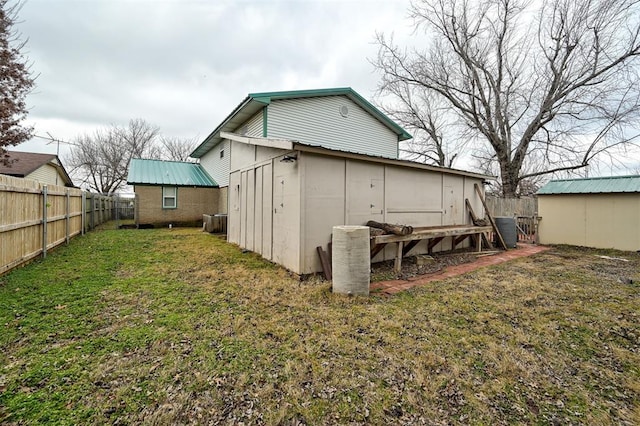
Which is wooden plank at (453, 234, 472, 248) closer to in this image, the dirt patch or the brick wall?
the dirt patch

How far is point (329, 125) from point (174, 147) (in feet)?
90.6

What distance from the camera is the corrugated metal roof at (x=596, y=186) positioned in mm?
7992

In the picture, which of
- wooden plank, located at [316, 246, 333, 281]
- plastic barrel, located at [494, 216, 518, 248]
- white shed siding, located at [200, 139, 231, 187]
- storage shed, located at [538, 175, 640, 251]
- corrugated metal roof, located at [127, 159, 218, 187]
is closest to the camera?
wooden plank, located at [316, 246, 333, 281]

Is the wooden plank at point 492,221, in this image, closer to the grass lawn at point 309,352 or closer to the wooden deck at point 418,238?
the wooden deck at point 418,238

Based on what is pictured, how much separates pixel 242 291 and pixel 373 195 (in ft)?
11.5

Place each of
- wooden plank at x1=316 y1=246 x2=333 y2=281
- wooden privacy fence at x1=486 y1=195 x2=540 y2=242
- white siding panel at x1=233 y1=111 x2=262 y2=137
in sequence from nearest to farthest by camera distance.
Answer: wooden plank at x1=316 y1=246 x2=333 y2=281 < white siding panel at x1=233 y1=111 x2=262 y2=137 < wooden privacy fence at x1=486 y1=195 x2=540 y2=242

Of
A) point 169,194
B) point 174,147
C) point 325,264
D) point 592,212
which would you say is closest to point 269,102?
point 325,264

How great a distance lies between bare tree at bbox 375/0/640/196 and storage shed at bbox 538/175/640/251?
5.40 metres

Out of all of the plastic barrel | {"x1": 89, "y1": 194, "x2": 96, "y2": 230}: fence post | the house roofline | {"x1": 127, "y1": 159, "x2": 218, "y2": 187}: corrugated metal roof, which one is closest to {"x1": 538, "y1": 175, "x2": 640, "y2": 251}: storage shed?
the plastic barrel

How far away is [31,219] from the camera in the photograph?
17.9 ft

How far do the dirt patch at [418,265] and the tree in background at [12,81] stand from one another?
41.4 ft

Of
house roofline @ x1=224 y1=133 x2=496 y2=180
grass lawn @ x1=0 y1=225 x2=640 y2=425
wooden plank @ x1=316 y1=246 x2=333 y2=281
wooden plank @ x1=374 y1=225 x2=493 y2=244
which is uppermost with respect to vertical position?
house roofline @ x1=224 y1=133 x2=496 y2=180

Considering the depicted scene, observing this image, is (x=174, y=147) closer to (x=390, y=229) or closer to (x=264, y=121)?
(x=264, y=121)

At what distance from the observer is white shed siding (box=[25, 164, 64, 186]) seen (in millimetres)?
14990
